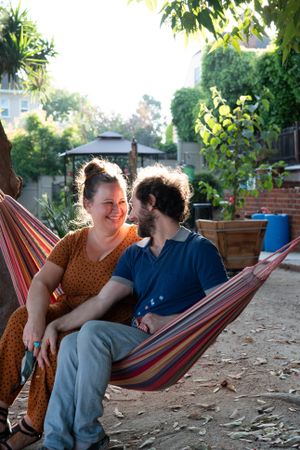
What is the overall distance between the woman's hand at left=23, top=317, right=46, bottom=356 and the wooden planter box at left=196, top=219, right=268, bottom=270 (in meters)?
3.89

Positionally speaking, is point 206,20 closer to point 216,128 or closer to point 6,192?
point 6,192

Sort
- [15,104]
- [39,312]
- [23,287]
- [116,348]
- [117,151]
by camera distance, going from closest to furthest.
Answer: [116,348], [39,312], [23,287], [117,151], [15,104]

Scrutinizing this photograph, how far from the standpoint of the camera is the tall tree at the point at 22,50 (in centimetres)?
1231

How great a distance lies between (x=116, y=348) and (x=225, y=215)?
460cm

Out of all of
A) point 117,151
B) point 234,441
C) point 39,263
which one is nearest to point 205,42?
point 39,263

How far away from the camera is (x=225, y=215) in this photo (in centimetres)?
670

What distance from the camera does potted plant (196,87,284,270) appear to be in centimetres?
610

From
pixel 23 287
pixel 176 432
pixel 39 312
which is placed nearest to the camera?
pixel 39 312

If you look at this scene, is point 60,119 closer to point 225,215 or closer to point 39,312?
point 225,215

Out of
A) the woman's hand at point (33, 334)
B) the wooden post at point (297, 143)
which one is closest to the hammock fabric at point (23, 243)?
the woman's hand at point (33, 334)

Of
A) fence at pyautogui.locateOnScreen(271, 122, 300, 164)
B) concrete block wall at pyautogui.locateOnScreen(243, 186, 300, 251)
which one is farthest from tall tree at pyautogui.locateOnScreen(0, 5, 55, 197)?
concrete block wall at pyautogui.locateOnScreen(243, 186, 300, 251)

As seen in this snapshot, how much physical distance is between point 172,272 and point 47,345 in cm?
49

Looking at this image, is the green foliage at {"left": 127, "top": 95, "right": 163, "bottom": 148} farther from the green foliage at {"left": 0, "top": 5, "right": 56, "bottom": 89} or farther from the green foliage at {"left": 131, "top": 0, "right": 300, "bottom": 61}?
the green foliage at {"left": 131, "top": 0, "right": 300, "bottom": 61}

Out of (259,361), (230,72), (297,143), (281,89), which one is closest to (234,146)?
(259,361)
